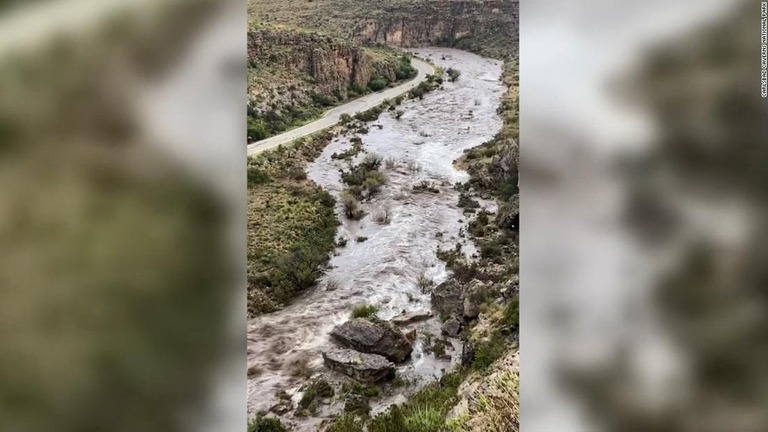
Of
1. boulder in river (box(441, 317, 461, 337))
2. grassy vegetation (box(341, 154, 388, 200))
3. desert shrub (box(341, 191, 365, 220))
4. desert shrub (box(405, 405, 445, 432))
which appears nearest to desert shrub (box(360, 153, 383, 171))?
grassy vegetation (box(341, 154, 388, 200))

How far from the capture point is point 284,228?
65.6 inches

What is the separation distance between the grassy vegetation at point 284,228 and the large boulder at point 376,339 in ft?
0.63

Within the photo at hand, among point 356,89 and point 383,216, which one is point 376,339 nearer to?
point 383,216

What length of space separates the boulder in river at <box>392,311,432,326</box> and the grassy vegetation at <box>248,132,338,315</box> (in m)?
0.30

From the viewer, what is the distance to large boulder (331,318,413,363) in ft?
5.39
